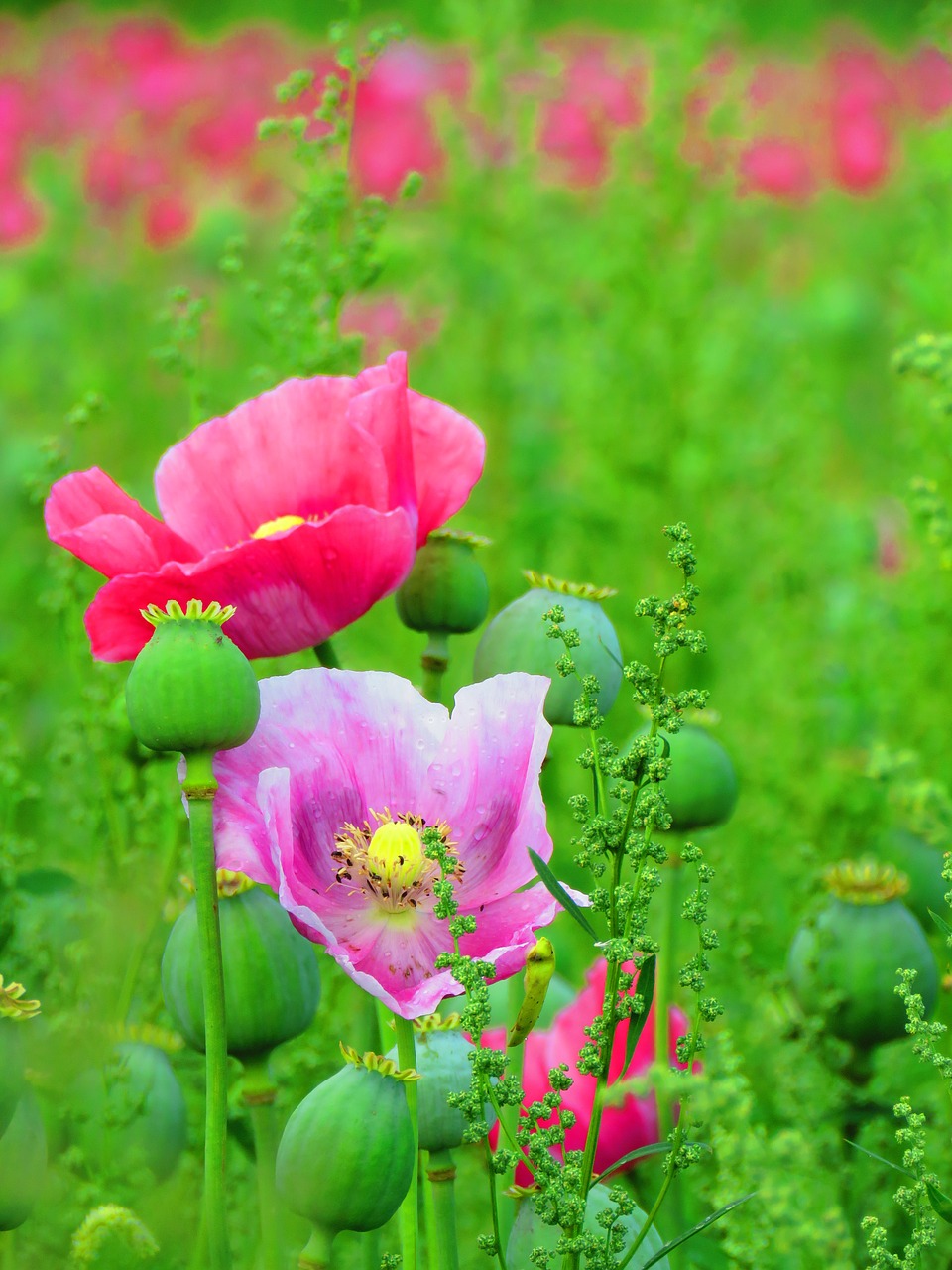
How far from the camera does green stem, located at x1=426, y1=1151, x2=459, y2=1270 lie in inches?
22.0

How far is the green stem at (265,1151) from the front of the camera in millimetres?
593

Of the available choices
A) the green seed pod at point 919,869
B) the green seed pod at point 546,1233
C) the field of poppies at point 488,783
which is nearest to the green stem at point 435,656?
the field of poppies at point 488,783

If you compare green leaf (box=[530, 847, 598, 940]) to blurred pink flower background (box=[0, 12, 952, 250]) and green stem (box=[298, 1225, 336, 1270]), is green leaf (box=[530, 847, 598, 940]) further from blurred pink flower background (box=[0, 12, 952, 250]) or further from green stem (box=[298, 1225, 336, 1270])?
blurred pink flower background (box=[0, 12, 952, 250])

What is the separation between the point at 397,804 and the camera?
0.62m

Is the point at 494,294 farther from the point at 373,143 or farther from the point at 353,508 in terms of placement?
the point at 353,508

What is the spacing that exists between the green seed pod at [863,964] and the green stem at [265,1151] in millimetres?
302

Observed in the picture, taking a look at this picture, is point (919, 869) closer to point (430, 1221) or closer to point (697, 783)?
point (697, 783)

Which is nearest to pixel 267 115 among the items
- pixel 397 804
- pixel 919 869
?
pixel 919 869

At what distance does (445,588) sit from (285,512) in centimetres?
9

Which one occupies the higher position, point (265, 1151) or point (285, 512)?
point (285, 512)

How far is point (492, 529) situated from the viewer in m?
1.95

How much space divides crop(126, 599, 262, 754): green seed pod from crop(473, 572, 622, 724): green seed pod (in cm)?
15

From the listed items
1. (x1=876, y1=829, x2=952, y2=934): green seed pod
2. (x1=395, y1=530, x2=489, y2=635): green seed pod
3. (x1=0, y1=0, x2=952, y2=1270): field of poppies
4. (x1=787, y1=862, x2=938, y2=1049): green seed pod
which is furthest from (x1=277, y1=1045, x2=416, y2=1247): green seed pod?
(x1=876, y1=829, x2=952, y2=934): green seed pod

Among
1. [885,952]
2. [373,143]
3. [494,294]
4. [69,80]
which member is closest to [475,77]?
[494,294]
